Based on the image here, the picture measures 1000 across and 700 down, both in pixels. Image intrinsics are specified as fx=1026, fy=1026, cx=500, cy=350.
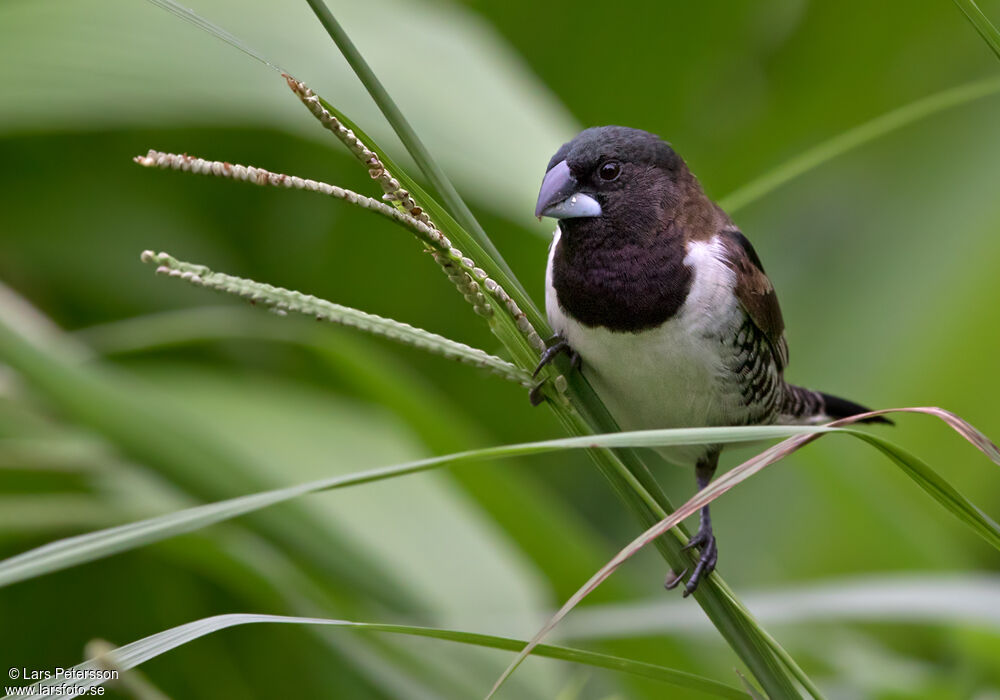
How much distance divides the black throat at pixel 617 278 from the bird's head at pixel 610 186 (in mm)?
11

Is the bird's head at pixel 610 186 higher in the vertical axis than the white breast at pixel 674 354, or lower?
higher

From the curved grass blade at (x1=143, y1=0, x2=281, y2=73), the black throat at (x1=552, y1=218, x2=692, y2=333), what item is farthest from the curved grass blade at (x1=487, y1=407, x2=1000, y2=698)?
the black throat at (x1=552, y1=218, x2=692, y2=333)

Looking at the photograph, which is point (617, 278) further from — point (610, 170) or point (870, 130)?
point (870, 130)

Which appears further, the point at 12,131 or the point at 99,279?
the point at 99,279

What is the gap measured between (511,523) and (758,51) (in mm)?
1862

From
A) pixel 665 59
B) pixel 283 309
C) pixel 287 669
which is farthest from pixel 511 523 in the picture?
pixel 665 59

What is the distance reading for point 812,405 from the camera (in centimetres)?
192

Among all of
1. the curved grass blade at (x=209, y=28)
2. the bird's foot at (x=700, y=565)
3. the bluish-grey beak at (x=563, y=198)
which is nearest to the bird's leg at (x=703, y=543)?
the bird's foot at (x=700, y=565)

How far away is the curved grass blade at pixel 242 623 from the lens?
0.76m

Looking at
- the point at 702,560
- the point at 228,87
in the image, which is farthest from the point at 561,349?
the point at 228,87

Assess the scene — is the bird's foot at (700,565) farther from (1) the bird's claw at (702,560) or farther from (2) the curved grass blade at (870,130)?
(2) the curved grass blade at (870,130)

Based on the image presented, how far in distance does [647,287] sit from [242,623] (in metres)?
0.78

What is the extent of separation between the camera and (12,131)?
186 cm

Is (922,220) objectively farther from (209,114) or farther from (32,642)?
(32,642)
